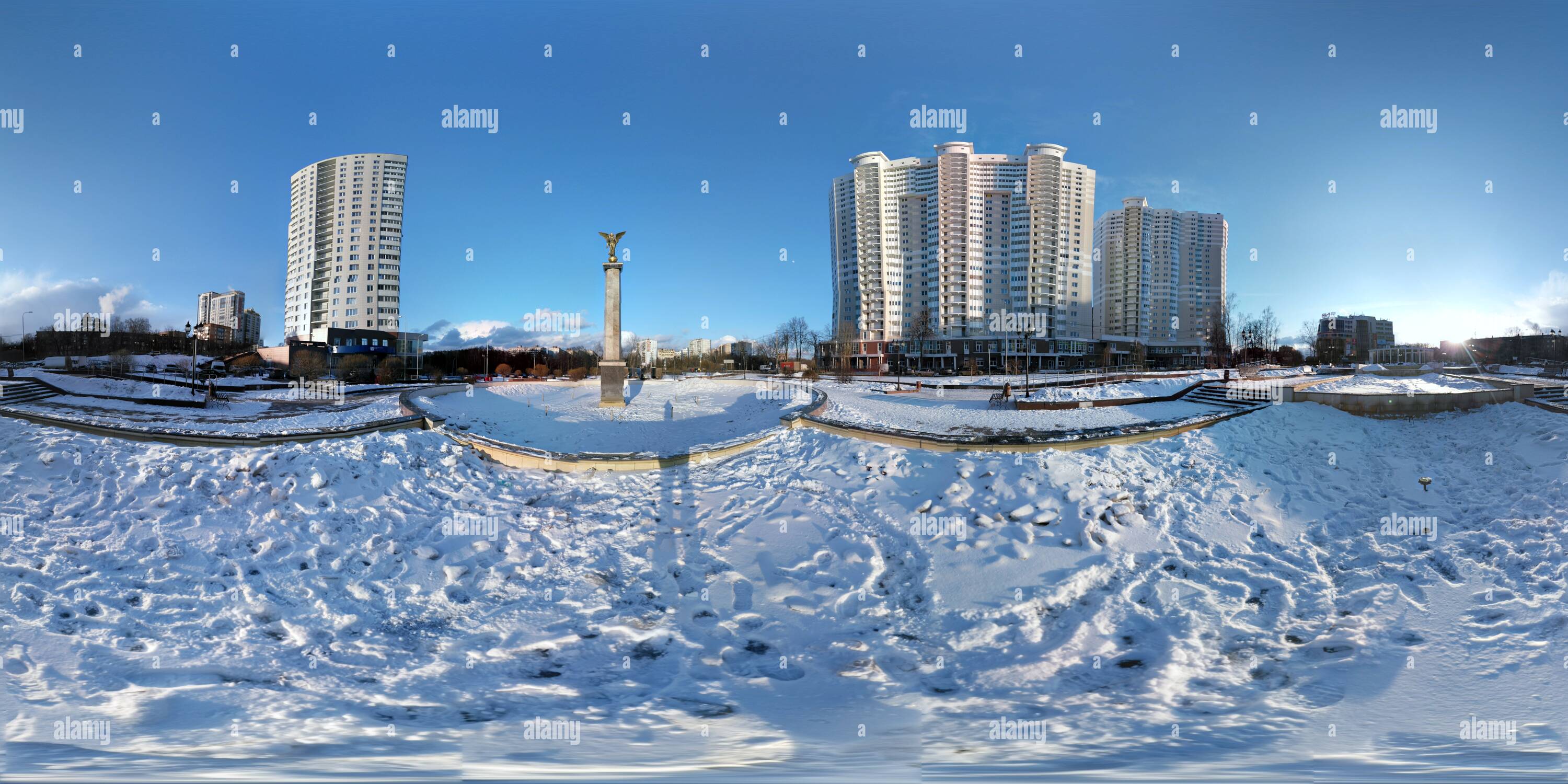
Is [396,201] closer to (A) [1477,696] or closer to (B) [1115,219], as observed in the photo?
(A) [1477,696]

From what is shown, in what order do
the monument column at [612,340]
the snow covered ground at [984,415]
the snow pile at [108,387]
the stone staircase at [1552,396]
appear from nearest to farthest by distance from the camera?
the stone staircase at [1552,396], the snow covered ground at [984,415], the monument column at [612,340], the snow pile at [108,387]

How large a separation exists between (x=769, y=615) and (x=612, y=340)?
18.1 metres

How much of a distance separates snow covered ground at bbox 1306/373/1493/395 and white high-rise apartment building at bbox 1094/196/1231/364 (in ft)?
258

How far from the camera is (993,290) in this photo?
92188mm

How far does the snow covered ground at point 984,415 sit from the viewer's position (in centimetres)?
1559

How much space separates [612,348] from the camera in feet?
76.6

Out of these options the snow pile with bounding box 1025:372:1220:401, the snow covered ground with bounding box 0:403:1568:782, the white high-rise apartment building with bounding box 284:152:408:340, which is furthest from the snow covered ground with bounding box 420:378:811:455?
the white high-rise apartment building with bounding box 284:152:408:340

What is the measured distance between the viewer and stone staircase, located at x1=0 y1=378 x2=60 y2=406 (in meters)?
19.3

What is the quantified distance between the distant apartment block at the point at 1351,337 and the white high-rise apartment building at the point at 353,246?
104 metres

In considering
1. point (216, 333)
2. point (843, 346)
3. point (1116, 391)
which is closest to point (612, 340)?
point (1116, 391)

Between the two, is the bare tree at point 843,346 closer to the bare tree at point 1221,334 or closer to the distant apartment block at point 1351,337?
the bare tree at point 1221,334

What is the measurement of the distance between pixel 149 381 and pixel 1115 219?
123343 millimetres

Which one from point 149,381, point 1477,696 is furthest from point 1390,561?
point 149,381

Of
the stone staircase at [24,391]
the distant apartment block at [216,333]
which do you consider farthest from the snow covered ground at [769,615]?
the distant apartment block at [216,333]
